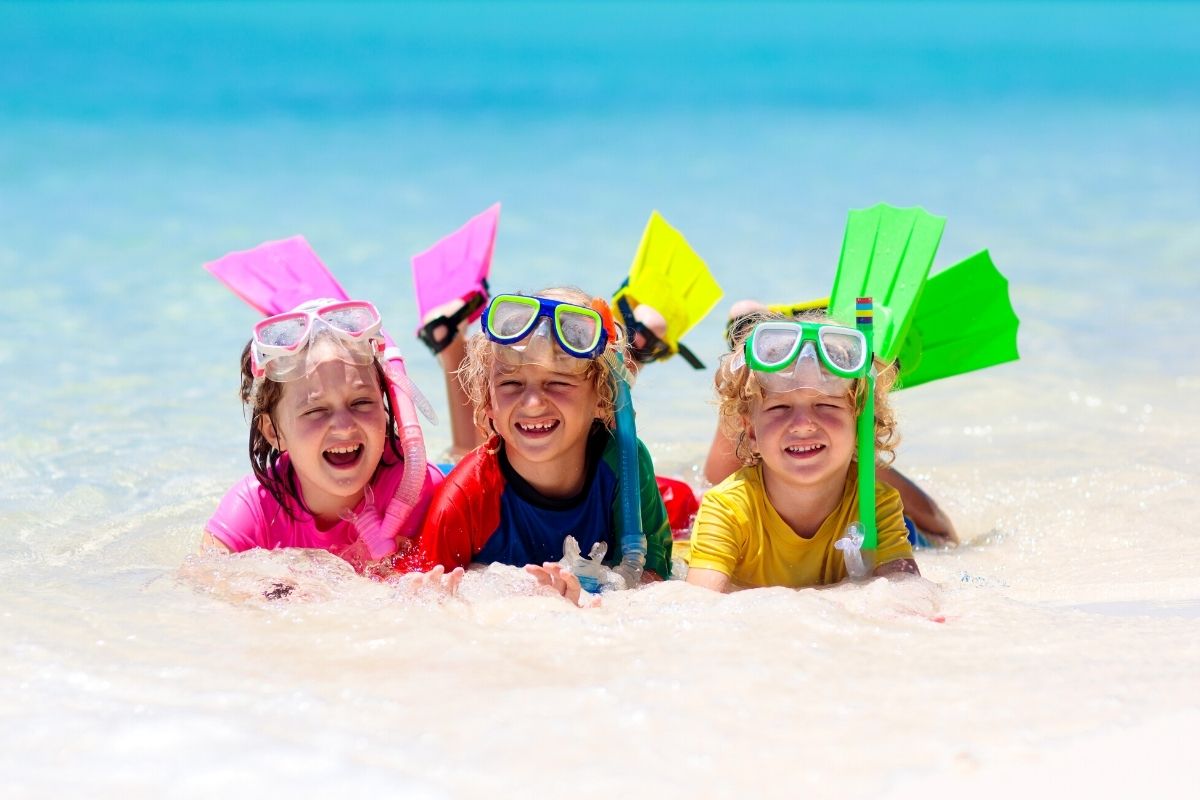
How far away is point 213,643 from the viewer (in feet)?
8.54

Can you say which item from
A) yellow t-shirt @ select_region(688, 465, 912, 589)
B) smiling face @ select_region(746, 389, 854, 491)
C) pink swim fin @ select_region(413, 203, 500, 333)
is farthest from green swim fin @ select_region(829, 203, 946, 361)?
pink swim fin @ select_region(413, 203, 500, 333)

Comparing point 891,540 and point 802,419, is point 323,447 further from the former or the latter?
point 891,540

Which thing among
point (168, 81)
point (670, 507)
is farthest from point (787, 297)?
point (168, 81)

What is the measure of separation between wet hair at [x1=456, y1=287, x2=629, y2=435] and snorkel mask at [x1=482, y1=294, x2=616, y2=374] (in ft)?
0.17

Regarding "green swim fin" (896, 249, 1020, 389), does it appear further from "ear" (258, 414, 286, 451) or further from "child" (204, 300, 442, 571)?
"ear" (258, 414, 286, 451)

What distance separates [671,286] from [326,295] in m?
1.26

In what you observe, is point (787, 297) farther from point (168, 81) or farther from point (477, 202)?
point (168, 81)

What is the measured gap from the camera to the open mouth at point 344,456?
335 centimetres

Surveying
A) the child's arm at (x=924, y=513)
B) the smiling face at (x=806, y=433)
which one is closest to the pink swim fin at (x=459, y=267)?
the child's arm at (x=924, y=513)

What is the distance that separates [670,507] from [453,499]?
37.7 inches

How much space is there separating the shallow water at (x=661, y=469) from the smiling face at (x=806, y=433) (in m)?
0.33

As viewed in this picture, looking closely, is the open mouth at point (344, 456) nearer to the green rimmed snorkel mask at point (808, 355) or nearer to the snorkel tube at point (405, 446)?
the snorkel tube at point (405, 446)

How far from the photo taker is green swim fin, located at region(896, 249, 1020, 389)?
Result: 3951 millimetres

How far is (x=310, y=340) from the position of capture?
3.34 meters
